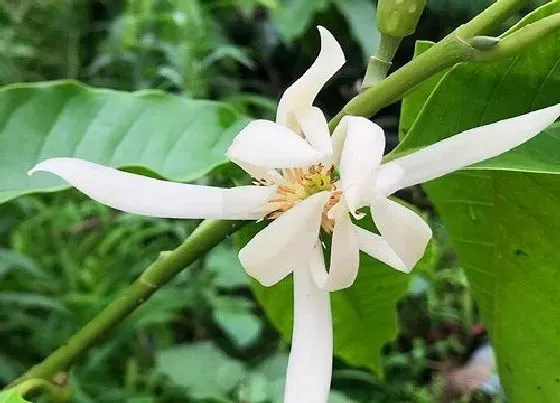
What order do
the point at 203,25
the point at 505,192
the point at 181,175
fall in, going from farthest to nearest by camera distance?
the point at 203,25 → the point at 181,175 → the point at 505,192

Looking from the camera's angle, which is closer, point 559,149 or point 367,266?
point 559,149

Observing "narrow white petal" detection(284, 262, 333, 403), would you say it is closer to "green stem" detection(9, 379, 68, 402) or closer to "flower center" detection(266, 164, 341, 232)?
"flower center" detection(266, 164, 341, 232)

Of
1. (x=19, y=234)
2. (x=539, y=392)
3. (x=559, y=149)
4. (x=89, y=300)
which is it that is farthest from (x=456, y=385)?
(x=559, y=149)

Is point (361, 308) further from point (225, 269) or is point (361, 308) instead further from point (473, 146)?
point (225, 269)

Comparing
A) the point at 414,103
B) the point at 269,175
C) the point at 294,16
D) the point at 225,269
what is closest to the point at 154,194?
the point at 269,175

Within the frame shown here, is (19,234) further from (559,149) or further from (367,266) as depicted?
(559,149)

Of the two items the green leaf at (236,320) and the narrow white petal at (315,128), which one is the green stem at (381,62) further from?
the green leaf at (236,320)
